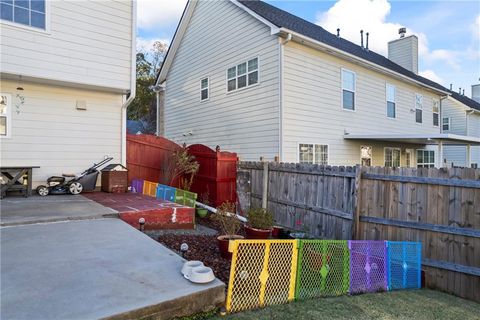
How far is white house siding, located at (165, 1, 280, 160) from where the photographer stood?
10.1m

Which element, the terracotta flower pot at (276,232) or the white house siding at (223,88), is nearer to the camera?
the terracotta flower pot at (276,232)

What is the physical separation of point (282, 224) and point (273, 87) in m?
4.43

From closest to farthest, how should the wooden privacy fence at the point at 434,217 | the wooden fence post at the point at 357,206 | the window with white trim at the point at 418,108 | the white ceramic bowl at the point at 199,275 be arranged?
1. the white ceramic bowl at the point at 199,275
2. the wooden privacy fence at the point at 434,217
3. the wooden fence post at the point at 357,206
4. the window with white trim at the point at 418,108

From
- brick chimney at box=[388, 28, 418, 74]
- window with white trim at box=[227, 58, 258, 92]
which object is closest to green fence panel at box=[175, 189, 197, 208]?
window with white trim at box=[227, 58, 258, 92]

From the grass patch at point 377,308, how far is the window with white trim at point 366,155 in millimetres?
8583

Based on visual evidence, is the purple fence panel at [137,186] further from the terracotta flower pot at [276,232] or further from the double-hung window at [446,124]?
the double-hung window at [446,124]

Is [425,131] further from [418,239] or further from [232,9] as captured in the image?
[418,239]

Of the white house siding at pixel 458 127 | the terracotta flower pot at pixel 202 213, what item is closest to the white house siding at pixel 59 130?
the terracotta flower pot at pixel 202 213

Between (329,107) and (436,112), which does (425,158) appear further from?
(329,107)

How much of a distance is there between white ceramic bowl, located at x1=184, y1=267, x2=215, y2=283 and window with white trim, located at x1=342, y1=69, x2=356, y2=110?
10.1 meters

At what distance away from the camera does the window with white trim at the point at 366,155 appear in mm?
12656

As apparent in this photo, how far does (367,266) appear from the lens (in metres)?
4.23

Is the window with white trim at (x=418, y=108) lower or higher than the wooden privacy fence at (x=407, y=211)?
higher


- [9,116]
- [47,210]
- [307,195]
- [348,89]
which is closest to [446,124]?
[348,89]
